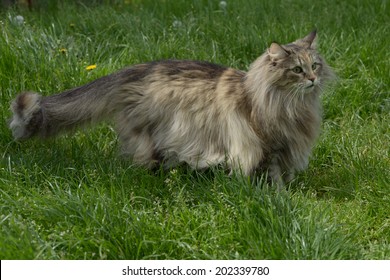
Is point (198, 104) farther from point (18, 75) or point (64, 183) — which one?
point (18, 75)

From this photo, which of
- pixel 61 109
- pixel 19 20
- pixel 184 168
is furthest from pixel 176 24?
pixel 184 168

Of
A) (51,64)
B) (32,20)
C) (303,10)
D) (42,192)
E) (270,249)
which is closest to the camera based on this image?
(270,249)

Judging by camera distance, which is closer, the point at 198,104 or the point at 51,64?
the point at 198,104

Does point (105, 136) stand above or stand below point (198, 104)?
below

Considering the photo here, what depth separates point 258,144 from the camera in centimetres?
489

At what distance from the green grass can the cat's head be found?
67 cm

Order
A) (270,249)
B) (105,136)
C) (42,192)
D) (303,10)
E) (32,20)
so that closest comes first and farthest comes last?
(270,249) → (42,192) → (105,136) → (32,20) → (303,10)

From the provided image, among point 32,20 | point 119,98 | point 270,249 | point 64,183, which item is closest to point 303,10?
point 32,20

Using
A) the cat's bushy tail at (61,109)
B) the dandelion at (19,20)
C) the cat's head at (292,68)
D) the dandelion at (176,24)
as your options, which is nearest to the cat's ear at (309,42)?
the cat's head at (292,68)

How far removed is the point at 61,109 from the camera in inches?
204

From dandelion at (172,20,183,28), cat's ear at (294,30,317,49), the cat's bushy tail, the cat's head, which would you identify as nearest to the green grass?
dandelion at (172,20,183,28)

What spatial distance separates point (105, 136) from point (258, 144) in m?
1.31

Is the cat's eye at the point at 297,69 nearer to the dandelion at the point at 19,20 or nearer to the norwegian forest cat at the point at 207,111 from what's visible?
the norwegian forest cat at the point at 207,111

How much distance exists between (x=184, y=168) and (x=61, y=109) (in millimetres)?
936
